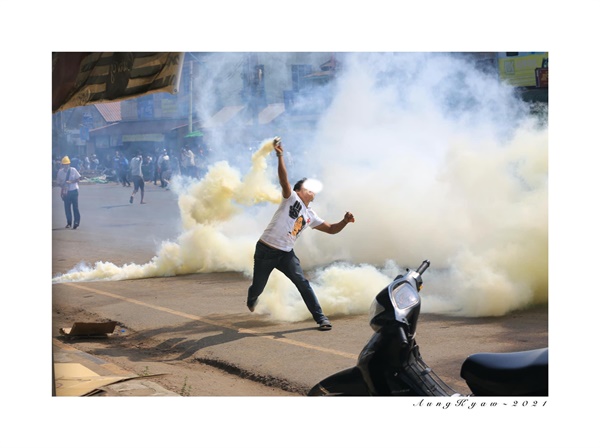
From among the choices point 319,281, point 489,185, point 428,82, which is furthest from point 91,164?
point 489,185

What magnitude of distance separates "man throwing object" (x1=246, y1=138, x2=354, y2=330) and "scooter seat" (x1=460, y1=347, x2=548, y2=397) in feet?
7.05

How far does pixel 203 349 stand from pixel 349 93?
223cm

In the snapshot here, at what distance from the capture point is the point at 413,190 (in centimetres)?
648

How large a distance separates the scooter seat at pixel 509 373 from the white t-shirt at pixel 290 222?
2254mm

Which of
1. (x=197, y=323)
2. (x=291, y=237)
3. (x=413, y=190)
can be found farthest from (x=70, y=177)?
(x=413, y=190)

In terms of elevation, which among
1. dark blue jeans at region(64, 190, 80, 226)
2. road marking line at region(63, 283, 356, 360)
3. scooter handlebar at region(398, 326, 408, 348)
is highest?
dark blue jeans at region(64, 190, 80, 226)

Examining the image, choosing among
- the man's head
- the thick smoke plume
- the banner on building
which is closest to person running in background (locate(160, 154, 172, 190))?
the thick smoke plume

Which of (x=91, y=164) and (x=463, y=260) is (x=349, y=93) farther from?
(x=91, y=164)

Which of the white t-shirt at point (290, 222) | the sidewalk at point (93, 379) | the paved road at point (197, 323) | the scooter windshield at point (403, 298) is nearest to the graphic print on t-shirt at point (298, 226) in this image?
the white t-shirt at point (290, 222)

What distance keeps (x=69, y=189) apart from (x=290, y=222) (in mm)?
1671

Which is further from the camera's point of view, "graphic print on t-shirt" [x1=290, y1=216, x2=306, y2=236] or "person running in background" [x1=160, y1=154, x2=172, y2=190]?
"person running in background" [x1=160, y1=154, x2=172, y2=190]

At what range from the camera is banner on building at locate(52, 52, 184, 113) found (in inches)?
216

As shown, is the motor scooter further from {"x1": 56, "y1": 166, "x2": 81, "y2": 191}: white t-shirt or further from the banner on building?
{"x1": 56, "y1": 166, "x2": 81, "y2": 191}: white t-shirt

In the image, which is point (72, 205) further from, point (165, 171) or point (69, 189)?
point (165, 171)
